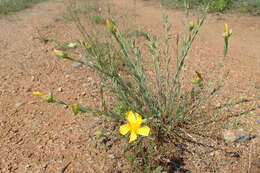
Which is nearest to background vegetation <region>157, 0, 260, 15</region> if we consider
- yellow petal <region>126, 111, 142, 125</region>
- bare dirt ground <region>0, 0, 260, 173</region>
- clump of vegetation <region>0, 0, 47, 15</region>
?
bare dirt ground <region>0, 0, 260, 173</region>

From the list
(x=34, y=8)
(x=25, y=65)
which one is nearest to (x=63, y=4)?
(x=34, y=8)

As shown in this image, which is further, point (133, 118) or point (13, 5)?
point (13, 5)

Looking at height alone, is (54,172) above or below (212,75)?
below

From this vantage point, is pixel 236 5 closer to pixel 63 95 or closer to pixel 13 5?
pixel 63 95

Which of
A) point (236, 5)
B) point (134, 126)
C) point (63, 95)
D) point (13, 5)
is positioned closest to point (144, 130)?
point (134, 126)

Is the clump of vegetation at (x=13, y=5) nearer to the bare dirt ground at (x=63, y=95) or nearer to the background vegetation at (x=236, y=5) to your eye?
the bare dirt ground at (x=63, y=95)

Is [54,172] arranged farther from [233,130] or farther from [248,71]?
[248,71]
